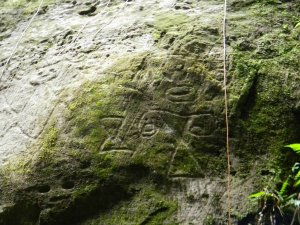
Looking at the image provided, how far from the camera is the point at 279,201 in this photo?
8.68 ft

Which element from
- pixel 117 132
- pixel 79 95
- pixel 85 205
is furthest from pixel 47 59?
pixel 85 205

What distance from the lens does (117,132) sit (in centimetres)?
303

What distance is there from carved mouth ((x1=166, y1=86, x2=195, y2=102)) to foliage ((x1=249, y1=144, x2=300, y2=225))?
0.72 meters

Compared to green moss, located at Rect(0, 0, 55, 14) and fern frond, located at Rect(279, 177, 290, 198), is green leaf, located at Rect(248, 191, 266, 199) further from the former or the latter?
green moss, located at Rect(0, 0, 55, 14)

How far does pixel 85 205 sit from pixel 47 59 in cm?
140

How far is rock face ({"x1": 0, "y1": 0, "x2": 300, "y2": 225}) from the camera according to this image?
2850mm

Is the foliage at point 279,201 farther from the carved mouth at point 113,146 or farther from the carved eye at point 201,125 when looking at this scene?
the carved mouth at point 113,146

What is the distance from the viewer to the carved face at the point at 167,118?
9.59 ft

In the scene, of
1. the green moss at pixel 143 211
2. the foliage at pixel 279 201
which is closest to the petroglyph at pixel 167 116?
the green moss at pixel 143 211

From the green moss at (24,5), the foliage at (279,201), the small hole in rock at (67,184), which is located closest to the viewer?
the foliage at (279,201)

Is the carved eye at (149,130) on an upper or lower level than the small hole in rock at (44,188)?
upper

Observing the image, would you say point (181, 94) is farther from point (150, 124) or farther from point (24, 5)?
point (24, 5)

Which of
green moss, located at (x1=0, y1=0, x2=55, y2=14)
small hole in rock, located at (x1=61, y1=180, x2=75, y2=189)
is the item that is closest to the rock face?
small hole in rock, located at (x1=61, y1=180, x2=75, y2=189)

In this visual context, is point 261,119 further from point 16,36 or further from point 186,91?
point 16,36
